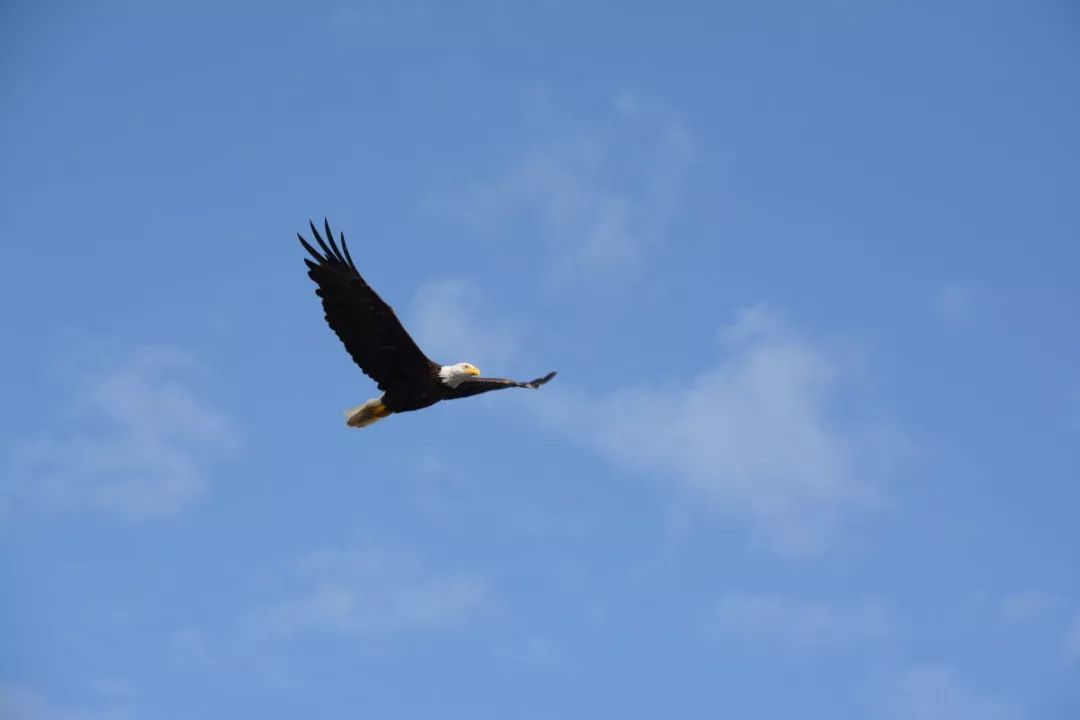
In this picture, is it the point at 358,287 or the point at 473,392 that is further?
the point at 473,392

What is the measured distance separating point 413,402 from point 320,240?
3.77 meters

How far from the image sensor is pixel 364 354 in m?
23.3

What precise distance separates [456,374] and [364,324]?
205cm

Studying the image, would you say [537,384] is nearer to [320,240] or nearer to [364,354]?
[364,354]

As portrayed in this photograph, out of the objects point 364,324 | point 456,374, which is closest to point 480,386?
point 456,374

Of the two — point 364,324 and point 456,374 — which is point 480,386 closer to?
point 456,374

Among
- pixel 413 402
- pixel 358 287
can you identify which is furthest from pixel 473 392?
pixel 358 287

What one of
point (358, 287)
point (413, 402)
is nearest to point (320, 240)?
point (358, 287)

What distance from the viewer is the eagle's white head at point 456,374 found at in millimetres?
23750

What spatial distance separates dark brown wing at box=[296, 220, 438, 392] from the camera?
22.4 meters

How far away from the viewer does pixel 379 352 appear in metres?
23.3

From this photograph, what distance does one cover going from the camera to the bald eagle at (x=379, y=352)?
22.4 m

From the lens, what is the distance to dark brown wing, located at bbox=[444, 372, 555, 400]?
78.2 ft

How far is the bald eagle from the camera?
73.5ft
